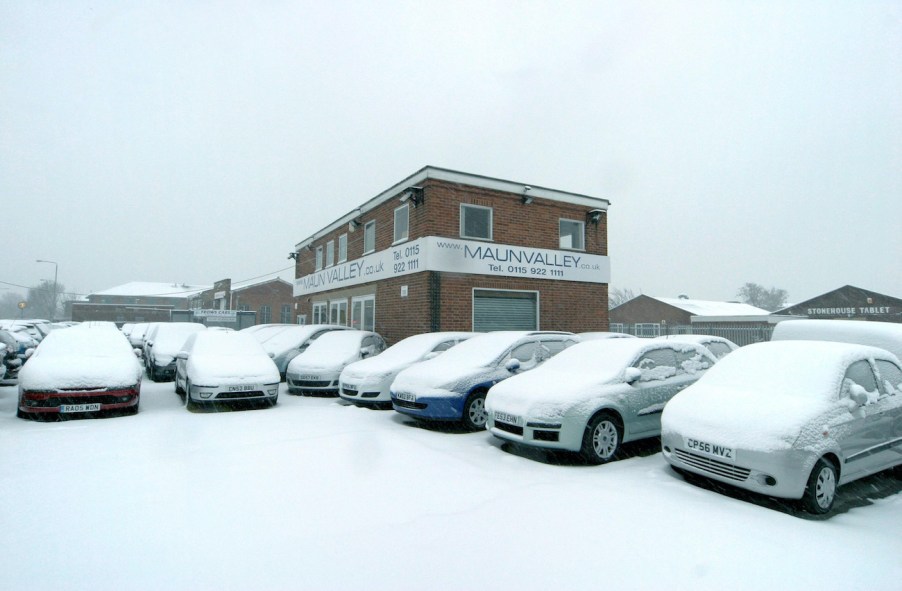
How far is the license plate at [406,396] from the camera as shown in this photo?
25.2ft

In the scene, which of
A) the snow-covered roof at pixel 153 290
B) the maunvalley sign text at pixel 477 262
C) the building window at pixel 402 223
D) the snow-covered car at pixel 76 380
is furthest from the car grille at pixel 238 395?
the snow-covered roof at pixel 153 290

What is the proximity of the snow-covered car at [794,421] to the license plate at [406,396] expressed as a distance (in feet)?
11.9

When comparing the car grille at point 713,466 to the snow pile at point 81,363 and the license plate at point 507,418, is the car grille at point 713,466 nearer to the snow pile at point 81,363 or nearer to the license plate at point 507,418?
the license plate at point 507,418

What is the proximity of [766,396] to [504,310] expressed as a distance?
29.8 feet

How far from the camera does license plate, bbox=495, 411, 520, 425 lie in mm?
6101

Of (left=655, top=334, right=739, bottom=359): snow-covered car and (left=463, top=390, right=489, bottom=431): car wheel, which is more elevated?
(left=655, top=334, right=739, bottom=359): snow-covered car

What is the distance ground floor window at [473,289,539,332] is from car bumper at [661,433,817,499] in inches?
350

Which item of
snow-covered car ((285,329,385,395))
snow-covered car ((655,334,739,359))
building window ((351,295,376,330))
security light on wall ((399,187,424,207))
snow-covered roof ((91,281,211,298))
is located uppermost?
snow-covered roof ((91,281,211,298))

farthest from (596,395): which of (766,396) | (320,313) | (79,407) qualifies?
(320,313)

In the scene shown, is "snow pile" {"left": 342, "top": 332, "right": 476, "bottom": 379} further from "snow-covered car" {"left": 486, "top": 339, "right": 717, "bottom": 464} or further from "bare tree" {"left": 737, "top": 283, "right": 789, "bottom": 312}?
"bare tree" {"left": 737, "top": 283, "right": 789, "bottom": 312}

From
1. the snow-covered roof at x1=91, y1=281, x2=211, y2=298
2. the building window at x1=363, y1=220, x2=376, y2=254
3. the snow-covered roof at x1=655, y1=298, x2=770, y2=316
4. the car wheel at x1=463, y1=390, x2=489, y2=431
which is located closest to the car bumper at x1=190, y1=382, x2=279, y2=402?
the car wheel at x1=463, y1=390, x2=489, y2=431

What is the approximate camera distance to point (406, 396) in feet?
25.8

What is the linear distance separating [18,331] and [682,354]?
22.1 meters

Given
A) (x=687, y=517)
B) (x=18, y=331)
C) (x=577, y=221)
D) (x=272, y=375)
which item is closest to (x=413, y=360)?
(x=272, y=375)
